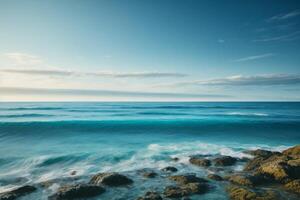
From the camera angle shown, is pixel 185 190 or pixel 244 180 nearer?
pixel 185 190

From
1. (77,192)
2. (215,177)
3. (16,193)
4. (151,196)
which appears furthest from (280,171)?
(16,193)

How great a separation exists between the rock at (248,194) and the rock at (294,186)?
108 cm

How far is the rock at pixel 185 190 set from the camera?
985cm

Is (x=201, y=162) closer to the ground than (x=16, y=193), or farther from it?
farther from it

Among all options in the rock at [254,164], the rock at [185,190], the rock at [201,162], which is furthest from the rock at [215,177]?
the rock at [254,164]

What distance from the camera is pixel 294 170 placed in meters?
11.6

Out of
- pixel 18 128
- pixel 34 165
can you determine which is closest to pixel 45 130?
pixel 18 128

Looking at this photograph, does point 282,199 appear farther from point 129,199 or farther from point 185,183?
point 129,199

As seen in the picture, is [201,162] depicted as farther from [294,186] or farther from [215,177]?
[294,186]

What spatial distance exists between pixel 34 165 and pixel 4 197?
666cm

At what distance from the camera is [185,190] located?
1018cm

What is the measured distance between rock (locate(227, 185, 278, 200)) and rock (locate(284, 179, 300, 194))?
3.54ft

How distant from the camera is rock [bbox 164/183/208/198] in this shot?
985 cm

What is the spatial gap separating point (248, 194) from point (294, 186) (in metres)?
2.57
